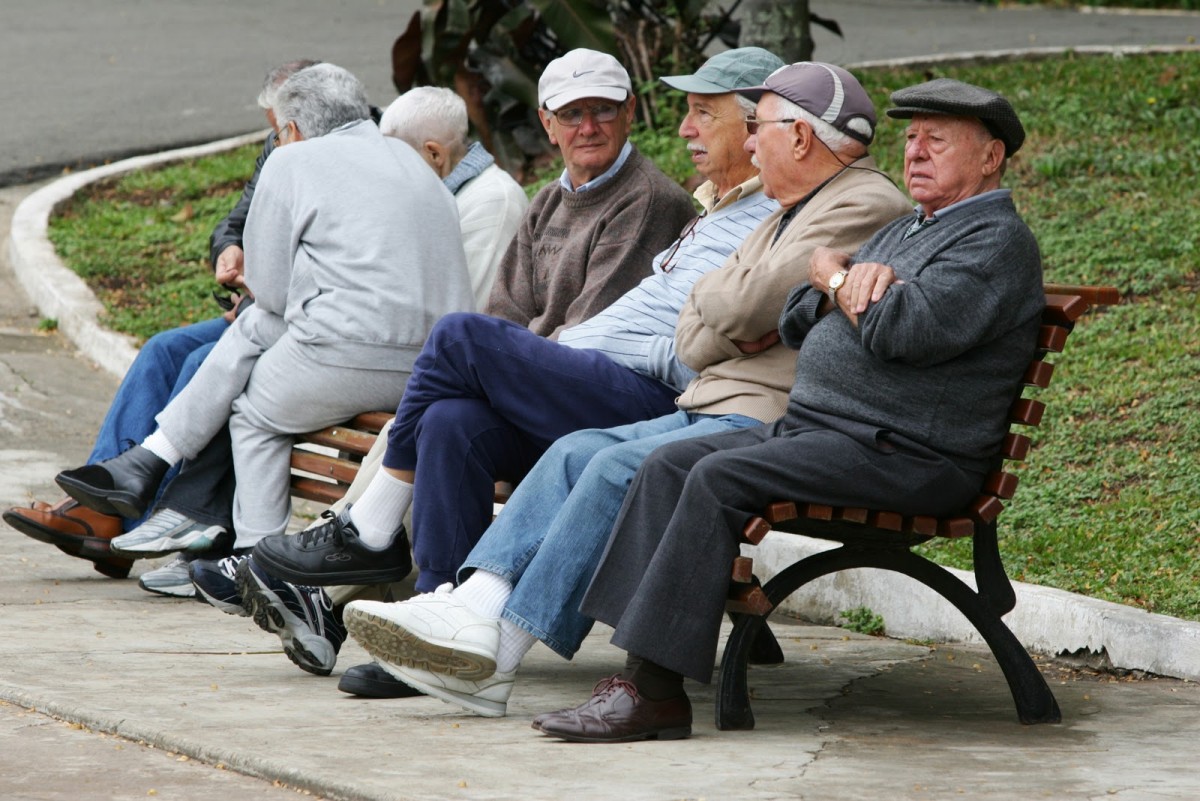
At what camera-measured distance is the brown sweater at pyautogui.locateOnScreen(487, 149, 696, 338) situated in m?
4.92

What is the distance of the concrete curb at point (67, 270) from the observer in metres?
8.64

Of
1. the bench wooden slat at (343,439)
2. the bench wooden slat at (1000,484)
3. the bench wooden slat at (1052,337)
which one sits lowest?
the bench wooden slat at (343,439)

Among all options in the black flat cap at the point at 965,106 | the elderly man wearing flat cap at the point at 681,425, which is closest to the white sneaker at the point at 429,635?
the elderly man wearing flat cap at the point at 681,425

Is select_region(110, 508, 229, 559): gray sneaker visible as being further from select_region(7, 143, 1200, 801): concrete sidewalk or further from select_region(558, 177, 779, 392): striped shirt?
select_region(558, 177, 779, 392): striped shirt

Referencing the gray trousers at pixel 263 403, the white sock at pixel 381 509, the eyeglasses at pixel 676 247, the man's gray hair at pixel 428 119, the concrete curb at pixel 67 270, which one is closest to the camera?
the white sock at pixel 381 509

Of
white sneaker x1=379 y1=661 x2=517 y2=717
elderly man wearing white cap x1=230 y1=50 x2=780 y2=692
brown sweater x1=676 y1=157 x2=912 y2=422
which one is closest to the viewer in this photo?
white sneaker x1=379 y1=661 x2=517 y2=717

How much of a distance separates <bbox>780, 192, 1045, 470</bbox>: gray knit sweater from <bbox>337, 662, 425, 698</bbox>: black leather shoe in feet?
4.01

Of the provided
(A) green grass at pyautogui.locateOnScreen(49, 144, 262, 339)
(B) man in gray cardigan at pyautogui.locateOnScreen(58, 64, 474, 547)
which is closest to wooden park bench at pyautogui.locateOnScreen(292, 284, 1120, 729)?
(B) man in gray cardigan at pyautogui.locateOnScreen(58, 64, 474, 547)

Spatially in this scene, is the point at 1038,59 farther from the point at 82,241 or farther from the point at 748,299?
the point at 748,299

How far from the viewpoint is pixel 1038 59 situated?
12367mm

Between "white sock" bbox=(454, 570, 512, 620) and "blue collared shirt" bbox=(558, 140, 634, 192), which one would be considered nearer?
"white sock" bbox=(454, 570, 512, 620)

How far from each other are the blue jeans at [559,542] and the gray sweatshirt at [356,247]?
123 centimetres

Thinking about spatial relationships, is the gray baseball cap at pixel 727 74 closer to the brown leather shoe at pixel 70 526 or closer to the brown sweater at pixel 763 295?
the brown sweater at pixel 763 295

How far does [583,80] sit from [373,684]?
196cm
